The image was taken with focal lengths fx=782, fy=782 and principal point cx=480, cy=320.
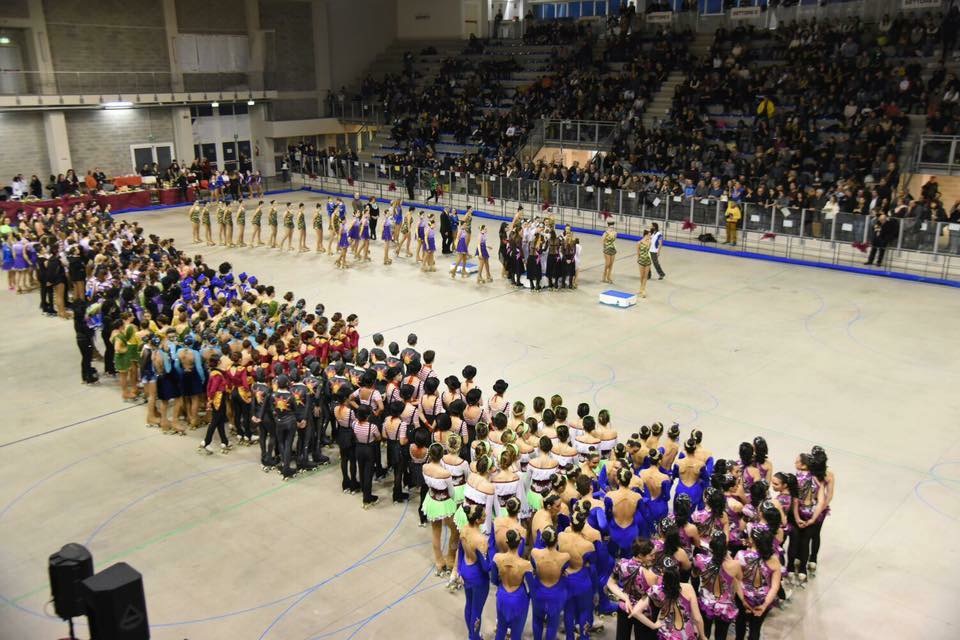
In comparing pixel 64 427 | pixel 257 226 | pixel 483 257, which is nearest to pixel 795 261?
pixel 483 257

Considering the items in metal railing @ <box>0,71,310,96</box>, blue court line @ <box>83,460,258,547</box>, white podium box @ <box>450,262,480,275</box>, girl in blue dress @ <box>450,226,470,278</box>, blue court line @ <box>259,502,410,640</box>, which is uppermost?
metal railing @ <box>0,71,310,96</box>

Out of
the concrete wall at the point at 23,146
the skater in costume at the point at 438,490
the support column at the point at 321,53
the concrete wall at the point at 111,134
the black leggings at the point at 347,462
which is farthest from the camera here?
the support column at the point at 321,53

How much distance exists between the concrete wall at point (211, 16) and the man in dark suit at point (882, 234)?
30.3m

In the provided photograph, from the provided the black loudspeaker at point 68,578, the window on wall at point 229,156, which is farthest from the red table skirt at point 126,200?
the black loudspeaker at point 68,578

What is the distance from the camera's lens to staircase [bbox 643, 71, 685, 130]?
30953 millimetres

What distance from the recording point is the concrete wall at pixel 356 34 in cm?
4200

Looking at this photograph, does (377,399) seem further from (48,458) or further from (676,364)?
(676,364)

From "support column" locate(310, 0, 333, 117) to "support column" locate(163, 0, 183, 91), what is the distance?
298 inches

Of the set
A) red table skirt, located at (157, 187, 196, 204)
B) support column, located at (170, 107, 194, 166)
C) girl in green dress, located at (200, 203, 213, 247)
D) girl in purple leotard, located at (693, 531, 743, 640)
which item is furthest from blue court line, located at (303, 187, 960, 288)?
support column, located at (170, 107, 194, 166)

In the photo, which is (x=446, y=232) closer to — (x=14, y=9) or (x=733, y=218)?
(x=733, y=218)

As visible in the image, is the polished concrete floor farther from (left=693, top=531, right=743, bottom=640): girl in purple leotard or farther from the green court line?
(left=693, top=531, right=743, bottom=640): girl in purple leotard

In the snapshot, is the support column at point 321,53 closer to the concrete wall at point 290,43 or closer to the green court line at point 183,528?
the concrete wall at point 290,43

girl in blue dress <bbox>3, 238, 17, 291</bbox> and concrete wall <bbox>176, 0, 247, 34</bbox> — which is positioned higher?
concrete wall <bbox>176, 0, 247, 34</bbox>

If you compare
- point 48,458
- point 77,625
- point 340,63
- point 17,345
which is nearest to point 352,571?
point 77,625
